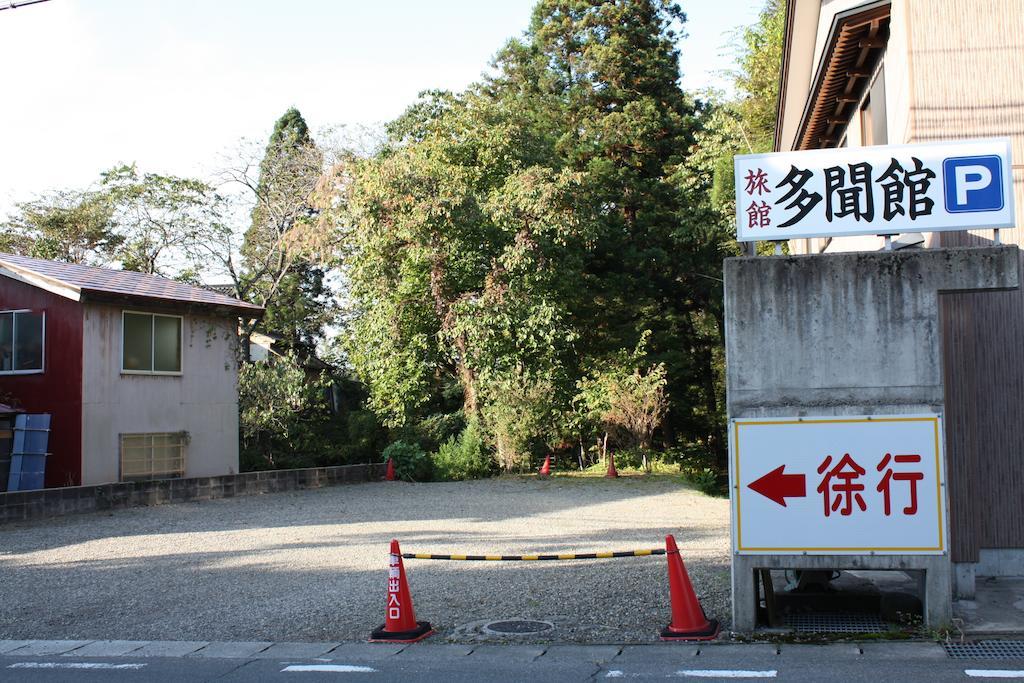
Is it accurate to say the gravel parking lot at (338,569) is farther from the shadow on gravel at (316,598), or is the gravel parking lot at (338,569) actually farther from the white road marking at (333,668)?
the white road marking at (333,668)

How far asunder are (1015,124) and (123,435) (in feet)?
59.0

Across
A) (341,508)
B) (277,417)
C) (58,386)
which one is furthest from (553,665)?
(277,417)

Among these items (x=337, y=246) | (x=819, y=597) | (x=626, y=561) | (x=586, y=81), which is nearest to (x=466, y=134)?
(x=337, y=246)

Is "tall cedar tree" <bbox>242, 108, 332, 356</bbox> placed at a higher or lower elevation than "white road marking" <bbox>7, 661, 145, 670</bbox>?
higher

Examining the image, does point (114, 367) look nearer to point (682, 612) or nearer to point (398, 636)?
point (398, 636)

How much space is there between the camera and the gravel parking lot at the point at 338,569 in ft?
27.8

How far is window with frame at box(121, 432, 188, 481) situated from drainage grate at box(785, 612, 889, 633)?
16575 mm

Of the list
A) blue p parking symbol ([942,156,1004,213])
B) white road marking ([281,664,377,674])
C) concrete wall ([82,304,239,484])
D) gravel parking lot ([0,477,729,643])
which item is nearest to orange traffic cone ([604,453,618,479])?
gravel parking lot ([0,477,729,643])

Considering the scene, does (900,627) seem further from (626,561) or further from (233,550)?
(233,550)

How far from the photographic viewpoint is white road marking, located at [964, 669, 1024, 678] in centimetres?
603

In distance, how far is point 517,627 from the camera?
26.6 ft

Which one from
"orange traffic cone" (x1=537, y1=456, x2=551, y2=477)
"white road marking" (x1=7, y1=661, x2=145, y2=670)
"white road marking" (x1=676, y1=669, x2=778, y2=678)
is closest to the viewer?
"white road marking" (x1=676, y1=669, x2=778, y2=678)

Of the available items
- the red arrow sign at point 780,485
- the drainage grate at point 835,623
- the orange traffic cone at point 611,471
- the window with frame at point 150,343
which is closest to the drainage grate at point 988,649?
the drainage grate at point 835,623

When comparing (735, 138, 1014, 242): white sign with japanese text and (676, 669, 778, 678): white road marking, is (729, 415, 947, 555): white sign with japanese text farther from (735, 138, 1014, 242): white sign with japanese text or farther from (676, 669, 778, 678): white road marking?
(735, 138, 1014, 242): white sign with japanese text
